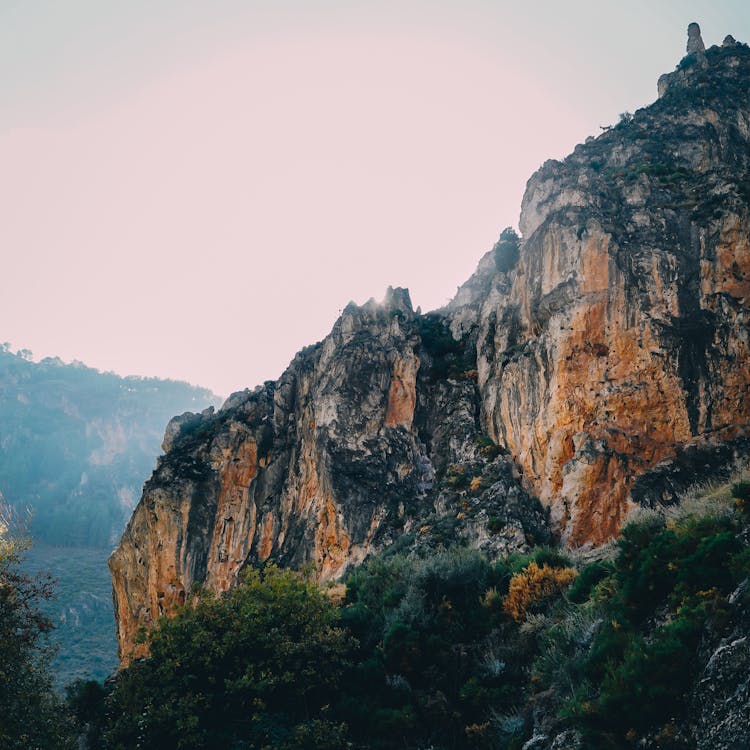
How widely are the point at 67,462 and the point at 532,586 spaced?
594 feet

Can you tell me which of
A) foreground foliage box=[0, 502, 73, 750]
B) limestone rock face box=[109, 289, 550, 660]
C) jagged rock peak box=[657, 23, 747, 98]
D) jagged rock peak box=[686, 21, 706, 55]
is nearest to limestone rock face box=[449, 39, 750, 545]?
limestone rock face box=[109, 289, 550, 660]

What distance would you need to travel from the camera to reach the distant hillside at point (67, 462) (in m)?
139

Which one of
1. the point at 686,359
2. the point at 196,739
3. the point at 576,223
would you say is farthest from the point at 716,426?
the point at 196,739

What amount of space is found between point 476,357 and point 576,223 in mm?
11123

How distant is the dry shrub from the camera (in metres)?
16.8

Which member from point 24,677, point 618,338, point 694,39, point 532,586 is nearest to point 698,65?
point 694,39

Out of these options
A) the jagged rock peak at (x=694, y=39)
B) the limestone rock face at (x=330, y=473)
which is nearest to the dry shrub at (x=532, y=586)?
the limestone rock face at (x=330, y=473)

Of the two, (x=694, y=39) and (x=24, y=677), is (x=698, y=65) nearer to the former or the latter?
(x=694, y=39)

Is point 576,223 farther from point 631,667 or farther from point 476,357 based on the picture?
point 631,667

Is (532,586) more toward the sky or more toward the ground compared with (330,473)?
more toward the ground

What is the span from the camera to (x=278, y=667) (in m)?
14.8

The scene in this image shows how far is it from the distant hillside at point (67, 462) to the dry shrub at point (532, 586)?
135610 millimetres

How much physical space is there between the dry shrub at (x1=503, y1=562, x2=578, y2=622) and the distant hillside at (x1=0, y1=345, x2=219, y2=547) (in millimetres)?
135610

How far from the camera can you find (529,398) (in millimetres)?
31781
